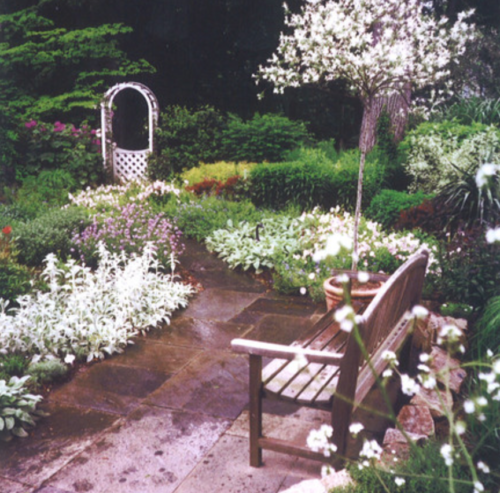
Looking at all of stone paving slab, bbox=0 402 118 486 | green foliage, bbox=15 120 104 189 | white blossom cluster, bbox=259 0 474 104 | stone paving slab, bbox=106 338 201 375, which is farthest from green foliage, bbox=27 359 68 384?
green foliage, bbox=15 120 104 189

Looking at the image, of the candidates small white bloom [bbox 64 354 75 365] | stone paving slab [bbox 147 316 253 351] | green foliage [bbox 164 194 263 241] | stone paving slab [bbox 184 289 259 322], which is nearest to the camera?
small white bloom [bbox 64 354 75 365]

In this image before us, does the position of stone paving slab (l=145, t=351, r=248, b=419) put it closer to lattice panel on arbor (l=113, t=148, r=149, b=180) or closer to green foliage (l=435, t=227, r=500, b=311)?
green foliage (l=435, t=227, r=500, b=311)

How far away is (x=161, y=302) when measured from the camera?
225 inches

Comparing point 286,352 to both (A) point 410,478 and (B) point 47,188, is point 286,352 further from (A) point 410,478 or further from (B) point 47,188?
(B) point 47,188

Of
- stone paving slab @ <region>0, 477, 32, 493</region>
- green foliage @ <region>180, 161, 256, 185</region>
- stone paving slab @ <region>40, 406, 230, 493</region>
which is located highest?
green foliage @ <region>180, 161, 256, 185</region>

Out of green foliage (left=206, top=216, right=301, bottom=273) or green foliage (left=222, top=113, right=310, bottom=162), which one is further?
green foliage (left=222, top=113, right=310, bottom=162)

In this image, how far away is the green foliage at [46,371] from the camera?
4.24m

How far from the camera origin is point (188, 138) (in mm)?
12953

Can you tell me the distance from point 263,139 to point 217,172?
1.56 m

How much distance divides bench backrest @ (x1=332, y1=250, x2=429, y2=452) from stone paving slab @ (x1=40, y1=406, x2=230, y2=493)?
0.95 meters

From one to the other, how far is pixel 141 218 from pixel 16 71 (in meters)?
7.77

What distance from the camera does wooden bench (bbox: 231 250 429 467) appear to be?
2744mm

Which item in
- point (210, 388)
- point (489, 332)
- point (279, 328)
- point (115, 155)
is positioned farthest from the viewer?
point (115, 155)

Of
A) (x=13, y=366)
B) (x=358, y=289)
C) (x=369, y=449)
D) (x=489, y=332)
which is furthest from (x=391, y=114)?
(x=369, y=449)
